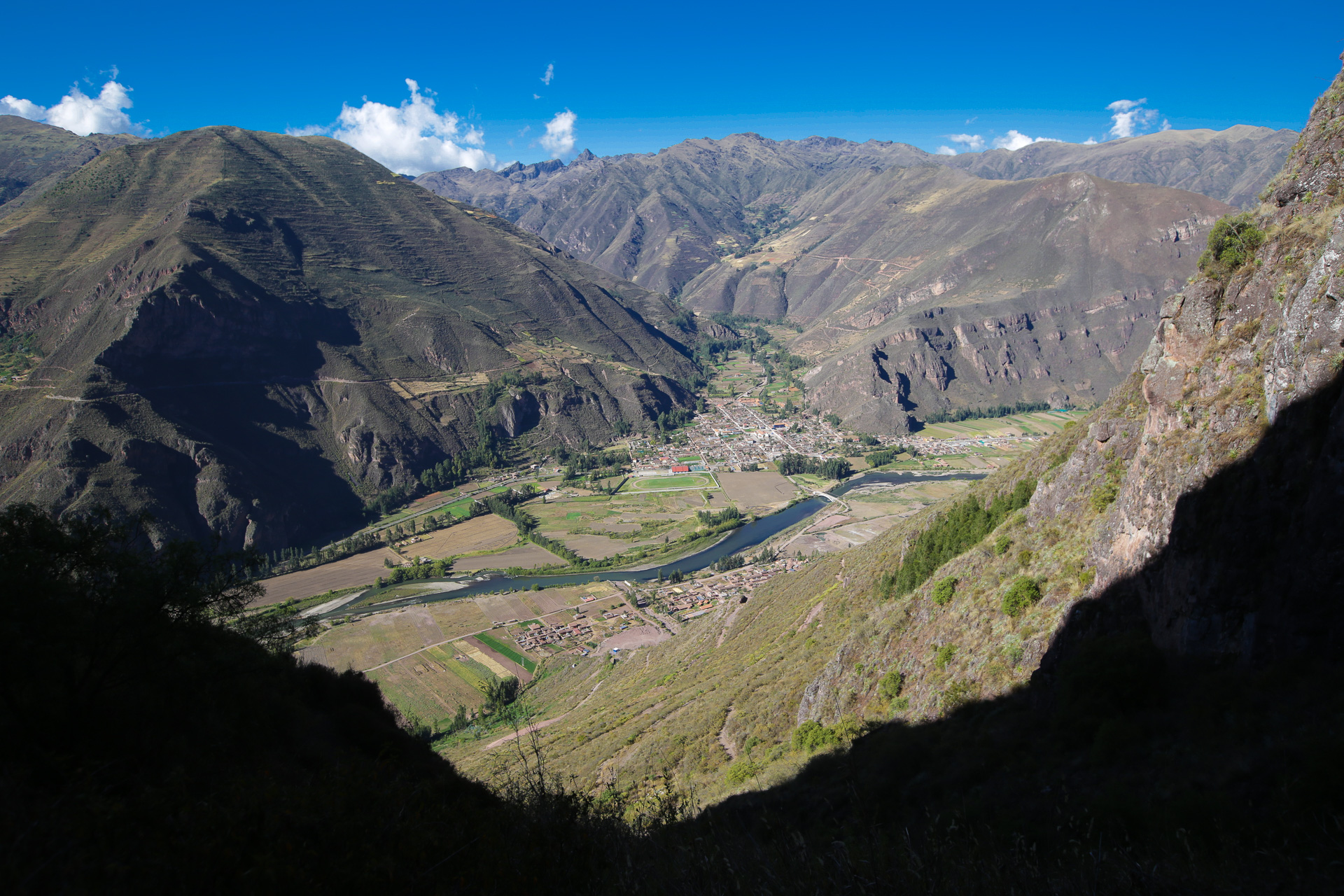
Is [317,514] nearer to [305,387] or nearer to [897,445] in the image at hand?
[305,387]

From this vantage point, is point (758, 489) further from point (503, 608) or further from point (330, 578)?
point (330, 578)

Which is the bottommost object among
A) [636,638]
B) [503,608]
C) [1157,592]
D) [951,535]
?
[636,638]

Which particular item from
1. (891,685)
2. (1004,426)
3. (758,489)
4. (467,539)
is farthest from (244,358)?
(1004,426)

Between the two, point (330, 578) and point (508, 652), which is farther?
point (330, 578)

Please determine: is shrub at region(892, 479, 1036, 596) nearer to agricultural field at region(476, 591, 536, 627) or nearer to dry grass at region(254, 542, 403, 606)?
agricultural field at region(476, 591, 536, 627)

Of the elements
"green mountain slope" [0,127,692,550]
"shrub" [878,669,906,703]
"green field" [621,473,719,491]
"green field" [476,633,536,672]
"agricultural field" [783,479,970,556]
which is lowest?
"green field" [476,633,536,672]

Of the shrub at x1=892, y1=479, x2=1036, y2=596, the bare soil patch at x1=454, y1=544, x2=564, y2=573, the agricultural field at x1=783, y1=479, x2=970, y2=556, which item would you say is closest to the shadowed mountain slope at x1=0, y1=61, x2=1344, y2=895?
the shrub at x1=892, y1=479, x2=1036, y2=596
